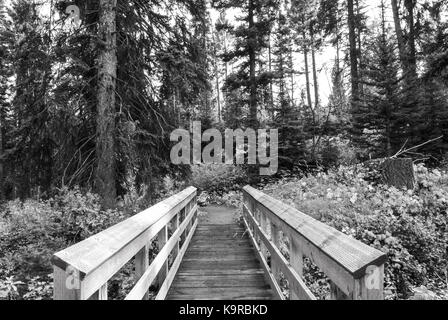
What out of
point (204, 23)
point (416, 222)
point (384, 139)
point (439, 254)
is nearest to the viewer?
point (439, 254)

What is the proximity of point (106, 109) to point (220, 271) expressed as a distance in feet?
13.5

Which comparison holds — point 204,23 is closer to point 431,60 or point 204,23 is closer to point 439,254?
point 439,254

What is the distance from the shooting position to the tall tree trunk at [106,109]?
6645mm

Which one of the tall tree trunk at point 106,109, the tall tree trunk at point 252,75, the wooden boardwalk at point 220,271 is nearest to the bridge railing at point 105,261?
the wooden boardwalk at point 220,271

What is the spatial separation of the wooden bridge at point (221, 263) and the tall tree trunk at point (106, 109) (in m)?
2.25

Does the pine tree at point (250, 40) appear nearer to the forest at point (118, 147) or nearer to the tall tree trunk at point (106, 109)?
the forest at point (118, 147)

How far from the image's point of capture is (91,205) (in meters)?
6.40

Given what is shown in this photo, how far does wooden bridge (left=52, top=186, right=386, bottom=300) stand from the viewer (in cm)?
152

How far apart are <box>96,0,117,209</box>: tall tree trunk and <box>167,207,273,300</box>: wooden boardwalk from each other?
7.42 ft

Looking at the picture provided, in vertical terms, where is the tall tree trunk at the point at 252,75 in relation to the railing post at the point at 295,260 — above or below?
above

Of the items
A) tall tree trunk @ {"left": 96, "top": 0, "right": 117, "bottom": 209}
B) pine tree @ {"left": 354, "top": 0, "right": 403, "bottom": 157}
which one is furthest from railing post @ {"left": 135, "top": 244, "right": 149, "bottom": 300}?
pine tree @ {"left": 354, "top": 0, "right": 403, "bottom": 157}
